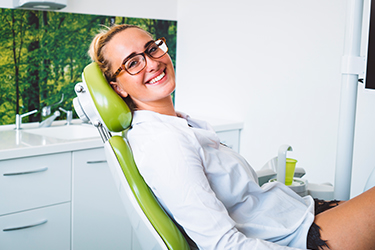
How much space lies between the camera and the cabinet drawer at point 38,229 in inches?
74.9

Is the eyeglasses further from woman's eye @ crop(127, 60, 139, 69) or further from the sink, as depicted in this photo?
the sink

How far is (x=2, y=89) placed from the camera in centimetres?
248

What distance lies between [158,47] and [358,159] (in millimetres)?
1468

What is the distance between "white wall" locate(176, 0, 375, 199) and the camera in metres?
2.31

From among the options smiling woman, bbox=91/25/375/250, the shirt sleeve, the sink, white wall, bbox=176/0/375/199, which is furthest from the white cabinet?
white wall, bbox=176/0/375/199

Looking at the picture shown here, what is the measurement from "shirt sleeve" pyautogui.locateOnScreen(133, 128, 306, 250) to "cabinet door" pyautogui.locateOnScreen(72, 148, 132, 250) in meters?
1.12

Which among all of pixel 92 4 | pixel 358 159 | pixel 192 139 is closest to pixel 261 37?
pixel 358 159

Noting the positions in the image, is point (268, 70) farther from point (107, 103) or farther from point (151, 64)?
point (107, 103)

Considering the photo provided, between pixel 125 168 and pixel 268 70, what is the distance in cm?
174

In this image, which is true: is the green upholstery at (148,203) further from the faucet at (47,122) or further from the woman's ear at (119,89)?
the faucet at (47,122)

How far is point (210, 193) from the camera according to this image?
104 cm

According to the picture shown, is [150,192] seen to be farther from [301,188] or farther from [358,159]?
[358,159]

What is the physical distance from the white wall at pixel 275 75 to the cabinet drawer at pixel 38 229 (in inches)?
53.3

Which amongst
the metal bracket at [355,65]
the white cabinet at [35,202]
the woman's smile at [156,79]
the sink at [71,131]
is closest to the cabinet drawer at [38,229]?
the white cabinet at [35,202]
